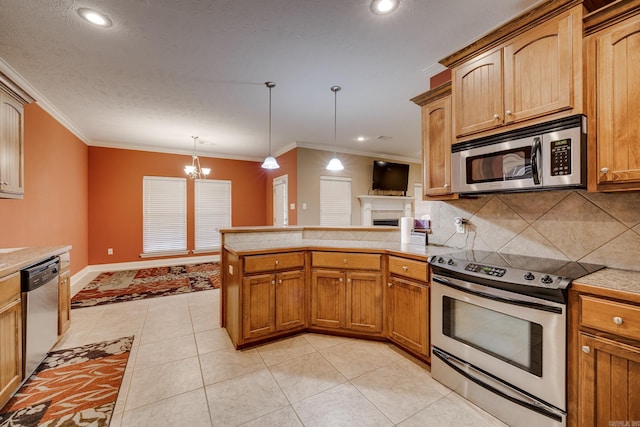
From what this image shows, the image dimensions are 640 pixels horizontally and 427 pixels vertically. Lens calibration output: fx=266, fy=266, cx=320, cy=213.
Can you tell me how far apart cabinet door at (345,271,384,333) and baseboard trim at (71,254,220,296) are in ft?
15.1

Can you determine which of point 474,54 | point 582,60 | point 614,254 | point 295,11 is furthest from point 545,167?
point 295,11

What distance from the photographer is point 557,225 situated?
198 cm

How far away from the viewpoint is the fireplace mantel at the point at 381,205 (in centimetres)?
677

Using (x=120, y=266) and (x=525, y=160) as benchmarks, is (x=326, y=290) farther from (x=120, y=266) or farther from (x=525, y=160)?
(x=120, y=266)

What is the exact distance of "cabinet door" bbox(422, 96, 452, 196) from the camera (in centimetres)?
237

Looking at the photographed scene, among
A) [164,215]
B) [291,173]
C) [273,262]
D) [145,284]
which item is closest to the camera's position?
[273,262]

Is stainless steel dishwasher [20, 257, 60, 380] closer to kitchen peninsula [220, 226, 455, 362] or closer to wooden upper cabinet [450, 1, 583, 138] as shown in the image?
kitchen peninsula [220, 226, 455, 362]

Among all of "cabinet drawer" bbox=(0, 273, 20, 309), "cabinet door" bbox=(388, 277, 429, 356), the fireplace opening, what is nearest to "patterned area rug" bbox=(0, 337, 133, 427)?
"cabinet drawer" bbox=(0, 273, 20, 309)

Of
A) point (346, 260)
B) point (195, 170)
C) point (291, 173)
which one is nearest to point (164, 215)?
point (195, 170)

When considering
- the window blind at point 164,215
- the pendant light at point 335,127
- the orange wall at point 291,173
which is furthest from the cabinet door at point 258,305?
the window blind at point 164,215

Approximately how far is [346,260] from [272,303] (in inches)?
33.3

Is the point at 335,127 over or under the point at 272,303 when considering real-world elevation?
over

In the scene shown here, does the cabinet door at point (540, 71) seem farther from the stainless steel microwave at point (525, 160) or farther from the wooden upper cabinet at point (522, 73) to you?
the stainless steel microwave at point (525, 160)

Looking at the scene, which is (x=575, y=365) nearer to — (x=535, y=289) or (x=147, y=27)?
(x=535, y=289)
